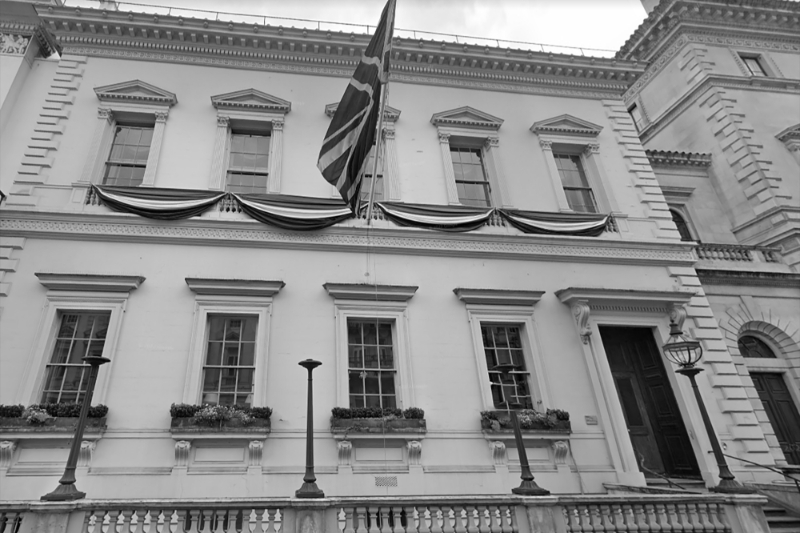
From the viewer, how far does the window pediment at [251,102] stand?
12.3m

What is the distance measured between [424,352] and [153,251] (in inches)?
254

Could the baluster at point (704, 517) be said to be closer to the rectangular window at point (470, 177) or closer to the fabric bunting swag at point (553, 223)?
the fabric bunting swag at point (553, 223)

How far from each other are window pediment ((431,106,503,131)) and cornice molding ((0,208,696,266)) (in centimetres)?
372

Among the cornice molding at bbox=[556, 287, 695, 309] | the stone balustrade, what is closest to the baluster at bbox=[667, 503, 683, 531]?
the stone balustrade

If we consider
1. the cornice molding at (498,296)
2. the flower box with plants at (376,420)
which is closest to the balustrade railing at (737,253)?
the cornice molding at (498,296)

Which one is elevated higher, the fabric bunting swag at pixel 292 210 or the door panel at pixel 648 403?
the fabric bunting swag at pixel 292 210

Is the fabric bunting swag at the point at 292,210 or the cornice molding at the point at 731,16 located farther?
the cornice molding at the point at 731,16

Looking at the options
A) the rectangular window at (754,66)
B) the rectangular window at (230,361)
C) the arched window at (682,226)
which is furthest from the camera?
the rectangular window at (754,66)

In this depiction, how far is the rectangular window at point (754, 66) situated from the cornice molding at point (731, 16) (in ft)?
3.83

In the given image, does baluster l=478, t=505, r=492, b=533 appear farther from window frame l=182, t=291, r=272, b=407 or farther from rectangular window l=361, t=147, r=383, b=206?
rectangular window l=361, t=147, r=383, b=206

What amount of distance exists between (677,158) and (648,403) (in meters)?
11.2

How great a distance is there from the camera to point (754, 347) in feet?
47.7

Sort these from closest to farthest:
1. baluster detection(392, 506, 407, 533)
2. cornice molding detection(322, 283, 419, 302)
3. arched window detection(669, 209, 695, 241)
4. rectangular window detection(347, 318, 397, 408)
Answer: baluster detection(392, 506, 407, 533)
rectangular window detection(347, 318, 397, 408)
cornice molding detection(322, 283, 419, 302)
arched window detection(669, 209, 695, 241)

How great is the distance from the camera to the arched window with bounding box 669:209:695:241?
56.2 feet
